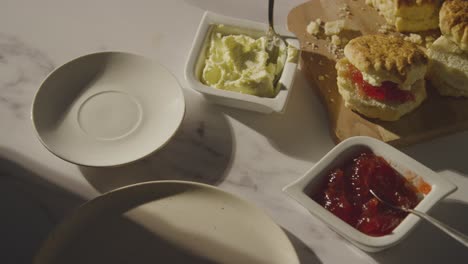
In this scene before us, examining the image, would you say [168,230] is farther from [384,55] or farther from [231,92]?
[384,55]

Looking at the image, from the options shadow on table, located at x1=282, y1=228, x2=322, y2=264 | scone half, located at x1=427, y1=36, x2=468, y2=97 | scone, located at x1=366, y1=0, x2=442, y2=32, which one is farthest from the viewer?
scone, located at x1=366, y1=0, x2=442, y2=32

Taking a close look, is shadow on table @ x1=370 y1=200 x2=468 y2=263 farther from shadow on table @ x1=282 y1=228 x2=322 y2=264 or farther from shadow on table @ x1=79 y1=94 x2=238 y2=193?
shadow on table @ x1=79 y1=94 x2=238 y2=193

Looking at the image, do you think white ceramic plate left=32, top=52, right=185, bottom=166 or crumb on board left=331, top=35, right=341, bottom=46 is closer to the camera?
white ceramic plate left=32, top=52, right=185, bottom=166

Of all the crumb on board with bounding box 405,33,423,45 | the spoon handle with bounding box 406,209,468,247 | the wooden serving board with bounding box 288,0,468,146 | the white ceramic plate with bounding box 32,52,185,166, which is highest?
the crumb on board with bounding box 405,33,423,45

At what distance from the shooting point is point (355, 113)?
1.39 metres

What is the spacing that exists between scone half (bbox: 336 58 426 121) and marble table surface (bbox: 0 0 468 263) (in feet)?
0.30

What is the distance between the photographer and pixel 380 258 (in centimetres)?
118

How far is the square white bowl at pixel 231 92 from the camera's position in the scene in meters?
1.33

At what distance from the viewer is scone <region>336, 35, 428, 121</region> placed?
51.1 inches

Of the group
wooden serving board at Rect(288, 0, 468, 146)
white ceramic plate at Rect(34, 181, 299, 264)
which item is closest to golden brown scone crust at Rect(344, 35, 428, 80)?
wooden serving board at Rect(288, 0, 468, 146)

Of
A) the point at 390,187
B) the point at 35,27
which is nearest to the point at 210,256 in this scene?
the point at 390,187

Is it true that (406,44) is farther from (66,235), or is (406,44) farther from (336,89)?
(66,235)

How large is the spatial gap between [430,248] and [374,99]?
0.37 meters

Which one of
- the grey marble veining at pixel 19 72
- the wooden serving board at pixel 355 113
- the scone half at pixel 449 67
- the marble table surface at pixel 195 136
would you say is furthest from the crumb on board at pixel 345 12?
the grey marble veining at pixel 19 72
